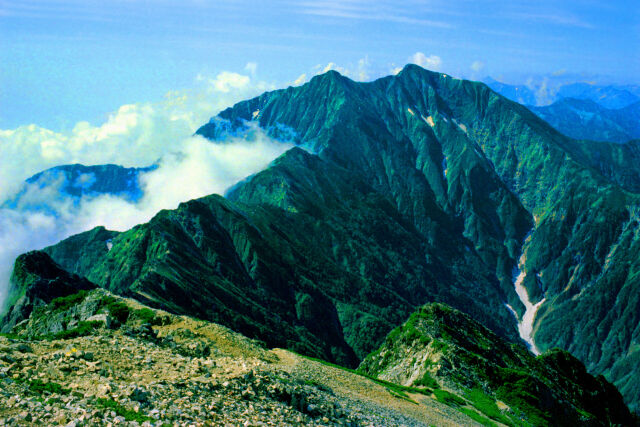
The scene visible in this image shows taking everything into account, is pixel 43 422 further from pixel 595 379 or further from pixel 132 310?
pixel 595 379

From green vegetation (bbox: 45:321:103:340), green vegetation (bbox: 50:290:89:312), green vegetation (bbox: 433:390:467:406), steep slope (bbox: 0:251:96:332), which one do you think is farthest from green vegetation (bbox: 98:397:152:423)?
steep slope (bbox: 0:251:96:332)

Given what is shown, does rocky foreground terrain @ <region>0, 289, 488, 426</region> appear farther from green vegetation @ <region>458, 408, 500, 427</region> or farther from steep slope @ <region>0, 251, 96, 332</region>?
steep slope @ <region>0, 251, 96, 332</region>

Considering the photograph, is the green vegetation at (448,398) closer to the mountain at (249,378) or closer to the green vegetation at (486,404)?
the mountain at (249,378)

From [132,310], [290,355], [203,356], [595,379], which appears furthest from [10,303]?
[595,379]

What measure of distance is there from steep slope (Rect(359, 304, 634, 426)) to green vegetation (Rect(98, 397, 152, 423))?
6647 cm

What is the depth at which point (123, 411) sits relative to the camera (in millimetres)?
29719

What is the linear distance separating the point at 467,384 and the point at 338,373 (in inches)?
1583

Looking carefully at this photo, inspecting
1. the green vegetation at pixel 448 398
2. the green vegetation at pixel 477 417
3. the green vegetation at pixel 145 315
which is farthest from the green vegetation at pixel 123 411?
the green vegetation at pixel 448 398

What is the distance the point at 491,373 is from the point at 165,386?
8457 centimetres

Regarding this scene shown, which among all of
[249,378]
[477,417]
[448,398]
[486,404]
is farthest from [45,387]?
[486,404]

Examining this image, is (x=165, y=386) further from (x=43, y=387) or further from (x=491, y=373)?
(x=491, y=373)

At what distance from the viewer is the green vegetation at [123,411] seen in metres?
29.3

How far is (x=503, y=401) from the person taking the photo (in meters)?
94.4

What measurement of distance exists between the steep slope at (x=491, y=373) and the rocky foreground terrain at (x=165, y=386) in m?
36.2
